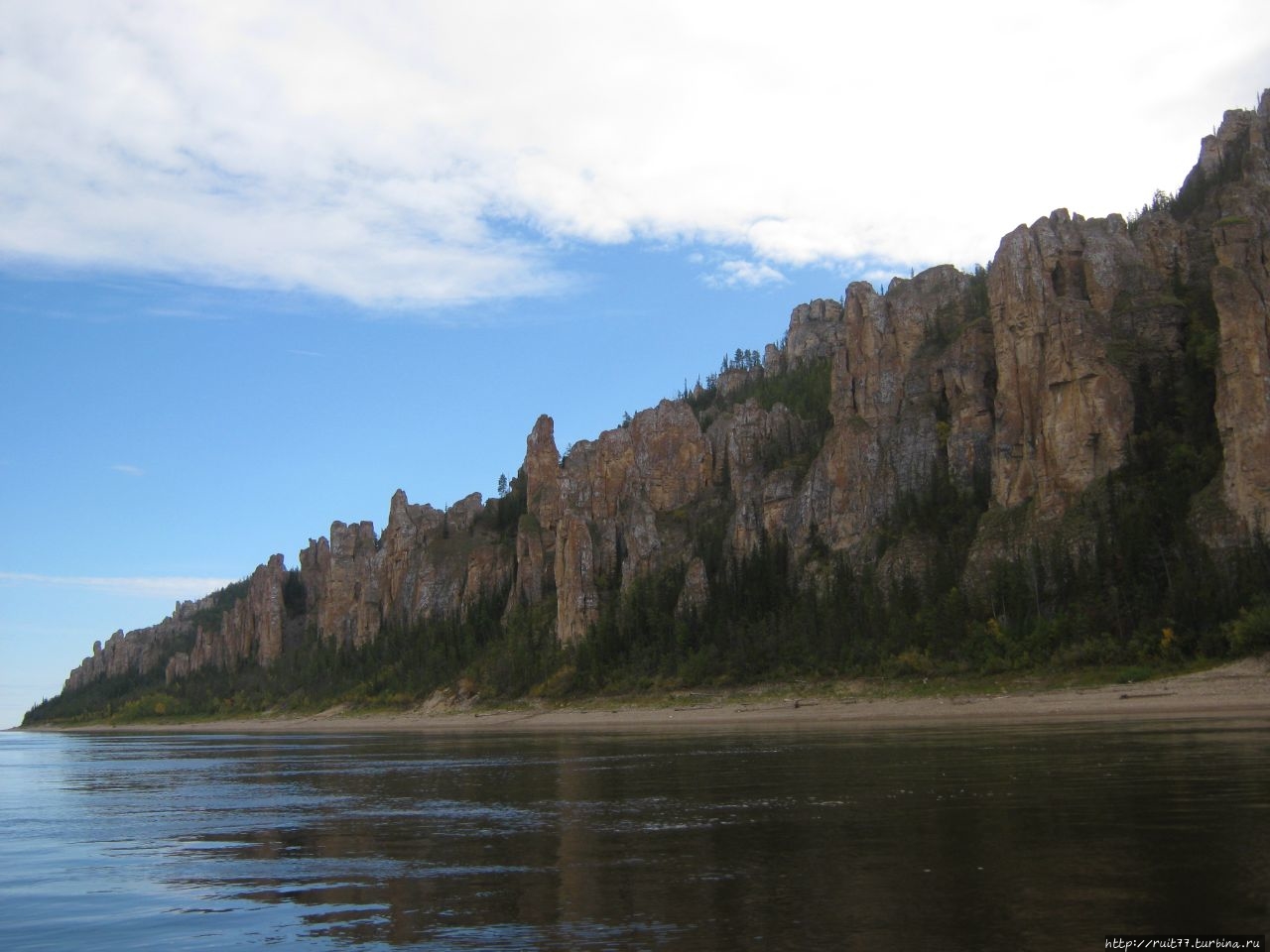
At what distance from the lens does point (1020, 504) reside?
10925 cm

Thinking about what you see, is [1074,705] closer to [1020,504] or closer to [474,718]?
[1020,504]

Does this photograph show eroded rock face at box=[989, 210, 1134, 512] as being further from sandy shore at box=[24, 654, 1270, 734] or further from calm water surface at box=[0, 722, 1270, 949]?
calm water surface at box=[0, 722, 1270, 949]

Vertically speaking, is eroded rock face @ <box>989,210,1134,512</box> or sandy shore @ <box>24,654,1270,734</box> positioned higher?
eroded rock face @ <box>989,210,1134,512</box>

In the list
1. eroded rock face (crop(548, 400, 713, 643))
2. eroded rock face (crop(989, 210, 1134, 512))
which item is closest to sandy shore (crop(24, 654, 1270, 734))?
eroded rock face (crop(548, 400, 713, 643))

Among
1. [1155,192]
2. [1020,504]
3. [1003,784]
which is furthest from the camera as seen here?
[1155,192]

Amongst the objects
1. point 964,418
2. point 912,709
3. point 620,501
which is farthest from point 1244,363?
point 620,501

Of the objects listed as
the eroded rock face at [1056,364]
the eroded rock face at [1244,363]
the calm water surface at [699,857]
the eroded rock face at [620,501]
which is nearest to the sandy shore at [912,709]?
the calm water surface at [699,857]

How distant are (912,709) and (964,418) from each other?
57605mm

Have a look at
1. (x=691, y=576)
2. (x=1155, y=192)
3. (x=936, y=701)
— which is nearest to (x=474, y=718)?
(x=691, y=576)

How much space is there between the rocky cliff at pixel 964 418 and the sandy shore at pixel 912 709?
2379 centimetres

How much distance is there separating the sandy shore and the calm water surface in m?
19.9

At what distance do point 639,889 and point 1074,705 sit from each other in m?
57.2

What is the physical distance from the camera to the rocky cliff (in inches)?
4104

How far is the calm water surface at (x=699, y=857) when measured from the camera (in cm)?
1518
